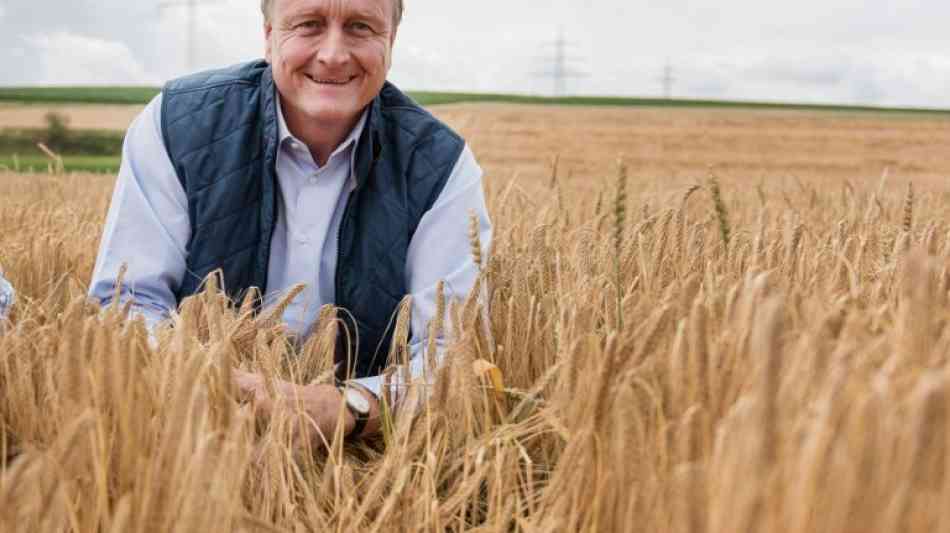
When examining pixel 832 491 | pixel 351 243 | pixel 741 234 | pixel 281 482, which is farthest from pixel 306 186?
pixel 832 491

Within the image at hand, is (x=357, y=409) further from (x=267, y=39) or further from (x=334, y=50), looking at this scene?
(x=267, y=39)

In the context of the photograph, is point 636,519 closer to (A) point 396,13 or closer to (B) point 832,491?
(B) point 832,491

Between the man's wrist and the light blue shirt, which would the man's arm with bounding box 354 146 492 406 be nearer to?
the light blue shirt

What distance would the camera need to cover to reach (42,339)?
1368 millimetres

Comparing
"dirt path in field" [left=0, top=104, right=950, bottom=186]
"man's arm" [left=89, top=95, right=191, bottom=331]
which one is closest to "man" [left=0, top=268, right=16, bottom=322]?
"man's arm" [left=89, top=95, right=191, bottom=331]

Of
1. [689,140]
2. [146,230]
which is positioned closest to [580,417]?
[146,230]

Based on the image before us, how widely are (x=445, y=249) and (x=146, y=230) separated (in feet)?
2.06

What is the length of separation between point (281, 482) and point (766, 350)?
2.53 feet

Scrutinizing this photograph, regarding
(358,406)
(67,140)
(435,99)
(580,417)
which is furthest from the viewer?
(435,99)

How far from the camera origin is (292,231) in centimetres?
211

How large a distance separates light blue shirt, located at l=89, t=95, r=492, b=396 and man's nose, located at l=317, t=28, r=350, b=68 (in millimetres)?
181

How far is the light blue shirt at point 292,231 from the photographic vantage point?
198 cm

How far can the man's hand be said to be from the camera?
1371 millimetres

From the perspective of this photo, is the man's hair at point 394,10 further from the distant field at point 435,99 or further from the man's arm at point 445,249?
the distant field at point 435,99
